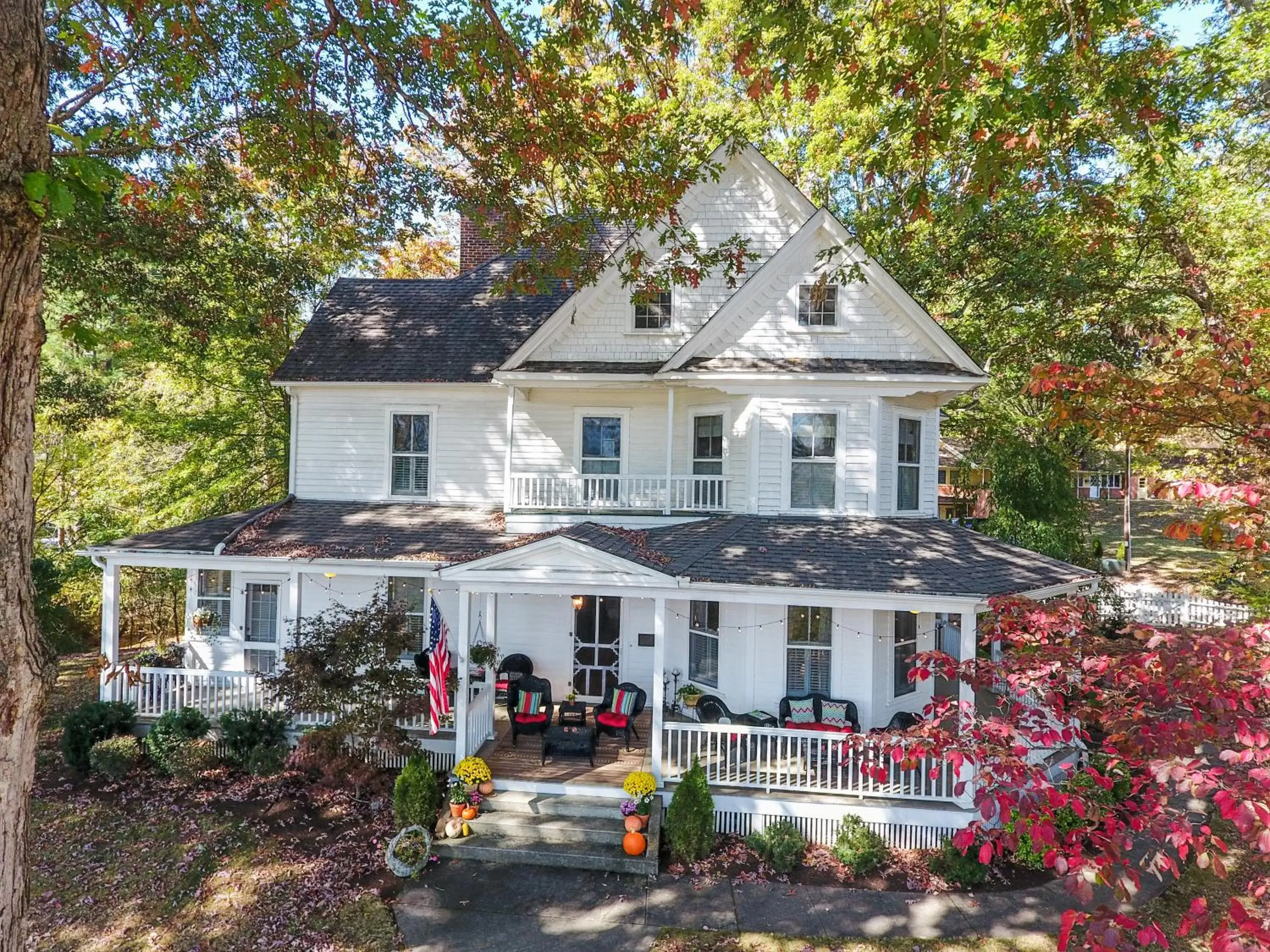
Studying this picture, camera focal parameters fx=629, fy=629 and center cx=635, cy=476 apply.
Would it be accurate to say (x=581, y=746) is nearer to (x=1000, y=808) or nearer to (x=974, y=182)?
(x=1000, y=808)

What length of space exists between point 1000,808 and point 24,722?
6.05 m

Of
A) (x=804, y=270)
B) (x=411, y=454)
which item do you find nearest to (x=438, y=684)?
(x=411, y=454)

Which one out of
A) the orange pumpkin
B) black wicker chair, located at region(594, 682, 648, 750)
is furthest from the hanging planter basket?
black wicker chair, located at region(594, 682, 648, 750)

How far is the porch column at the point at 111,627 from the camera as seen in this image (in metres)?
11.4

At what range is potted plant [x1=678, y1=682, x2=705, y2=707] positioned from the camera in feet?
38.0

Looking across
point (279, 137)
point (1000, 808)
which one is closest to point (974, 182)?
point (1000, 808)

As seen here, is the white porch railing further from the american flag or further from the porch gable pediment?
the american flag

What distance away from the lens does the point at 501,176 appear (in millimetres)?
9906

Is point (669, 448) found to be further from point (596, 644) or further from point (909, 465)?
point (909, 465)

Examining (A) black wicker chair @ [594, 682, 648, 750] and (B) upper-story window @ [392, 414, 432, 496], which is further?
(B) upper-story window @ [392, 414, 432, 496]

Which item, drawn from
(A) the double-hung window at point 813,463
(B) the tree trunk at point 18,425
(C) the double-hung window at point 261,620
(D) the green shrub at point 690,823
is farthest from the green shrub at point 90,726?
(A) the double-hung window at point 813,463

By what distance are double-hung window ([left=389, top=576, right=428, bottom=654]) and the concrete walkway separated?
5.86m

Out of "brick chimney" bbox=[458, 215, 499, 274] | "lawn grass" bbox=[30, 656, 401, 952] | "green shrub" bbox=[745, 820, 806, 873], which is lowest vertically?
"lawn grass" bbox=[30, 656, 401, 952]

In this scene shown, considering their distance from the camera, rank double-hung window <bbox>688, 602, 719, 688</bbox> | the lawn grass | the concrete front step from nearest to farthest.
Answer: the lawn grass, the concrete front step, double-hung window <bbox>688, 602, 719, 688</bbox>
